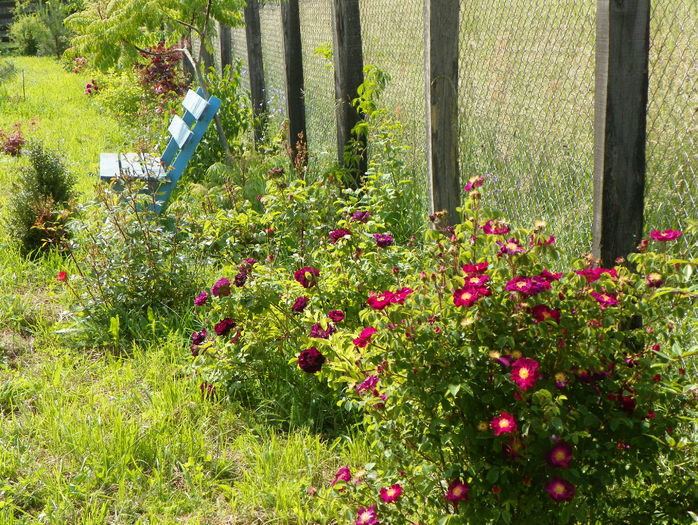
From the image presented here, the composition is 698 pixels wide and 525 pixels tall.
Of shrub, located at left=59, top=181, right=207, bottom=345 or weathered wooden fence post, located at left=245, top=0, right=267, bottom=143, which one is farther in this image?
weathered wooden fence post, located at left=245, top=0, right=267, bottom=143

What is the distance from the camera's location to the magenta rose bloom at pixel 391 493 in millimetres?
2016

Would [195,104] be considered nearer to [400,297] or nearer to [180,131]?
[180,131]

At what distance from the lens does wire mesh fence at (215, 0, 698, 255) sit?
9.89ft

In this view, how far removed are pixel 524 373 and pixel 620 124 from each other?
1.06 meters

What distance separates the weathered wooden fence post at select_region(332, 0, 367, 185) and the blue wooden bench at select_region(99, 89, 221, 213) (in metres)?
1.04

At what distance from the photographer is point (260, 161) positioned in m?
5.95

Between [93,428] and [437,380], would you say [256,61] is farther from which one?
[437,380]

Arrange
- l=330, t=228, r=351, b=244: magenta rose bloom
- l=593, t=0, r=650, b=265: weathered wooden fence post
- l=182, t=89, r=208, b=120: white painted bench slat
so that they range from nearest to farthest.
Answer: l=593, t=0, r=650, b=265: weathered wooden fence post
l=330, t=228, r=351, b=244: magenta rose bloom
l=182, t=89, r=208, b=120: white painted bench slat

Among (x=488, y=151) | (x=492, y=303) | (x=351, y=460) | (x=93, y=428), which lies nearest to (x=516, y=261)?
(x=492, y=303)

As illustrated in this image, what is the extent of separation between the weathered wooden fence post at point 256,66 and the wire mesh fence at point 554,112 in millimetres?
2413

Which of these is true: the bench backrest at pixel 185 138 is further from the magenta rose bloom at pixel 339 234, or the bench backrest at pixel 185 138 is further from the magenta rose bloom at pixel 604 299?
the magenta rose bloom at pixel 604 299

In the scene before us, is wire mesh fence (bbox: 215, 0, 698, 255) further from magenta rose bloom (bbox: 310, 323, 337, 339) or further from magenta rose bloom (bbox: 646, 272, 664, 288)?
magenta rose bloom (bbox: 310, 323, 337, 339)

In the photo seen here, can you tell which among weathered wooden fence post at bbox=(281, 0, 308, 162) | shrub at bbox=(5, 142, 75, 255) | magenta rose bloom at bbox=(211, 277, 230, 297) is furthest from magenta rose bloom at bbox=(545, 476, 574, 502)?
weathered wooden fence post at bbox=(281, 0, 308, 162)

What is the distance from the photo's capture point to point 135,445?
9.55 feet
